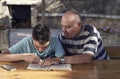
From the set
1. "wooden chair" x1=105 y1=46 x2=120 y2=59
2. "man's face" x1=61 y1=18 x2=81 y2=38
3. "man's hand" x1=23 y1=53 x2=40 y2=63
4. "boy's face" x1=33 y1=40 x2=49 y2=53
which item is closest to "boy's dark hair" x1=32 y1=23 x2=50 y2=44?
"boy's face" x1=33 y1=40 x2=49 y2=53

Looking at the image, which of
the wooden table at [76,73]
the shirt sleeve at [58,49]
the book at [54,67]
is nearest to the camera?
the wooden table at [76,73]

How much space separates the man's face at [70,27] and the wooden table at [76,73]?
1.55 ft

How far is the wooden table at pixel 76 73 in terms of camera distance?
2.78 metres

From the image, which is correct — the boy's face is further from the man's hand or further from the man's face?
the man's face

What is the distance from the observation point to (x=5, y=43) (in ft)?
25.3

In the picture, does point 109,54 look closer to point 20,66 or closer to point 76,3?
point 20,66

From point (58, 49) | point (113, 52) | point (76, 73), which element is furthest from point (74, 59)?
point (113, 52)

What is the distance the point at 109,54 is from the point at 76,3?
8.41 meters

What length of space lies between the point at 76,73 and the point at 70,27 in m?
0.68

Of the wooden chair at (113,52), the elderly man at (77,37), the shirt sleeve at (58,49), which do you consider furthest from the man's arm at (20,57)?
the wooden chair at (113,52)

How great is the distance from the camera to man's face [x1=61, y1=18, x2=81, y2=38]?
11.2ft

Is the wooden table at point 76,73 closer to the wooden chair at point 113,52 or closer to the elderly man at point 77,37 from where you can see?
the elderly man at point 77,37

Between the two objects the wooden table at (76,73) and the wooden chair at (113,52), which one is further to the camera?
the wooden chair at (113,52)

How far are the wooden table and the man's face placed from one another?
472mm
